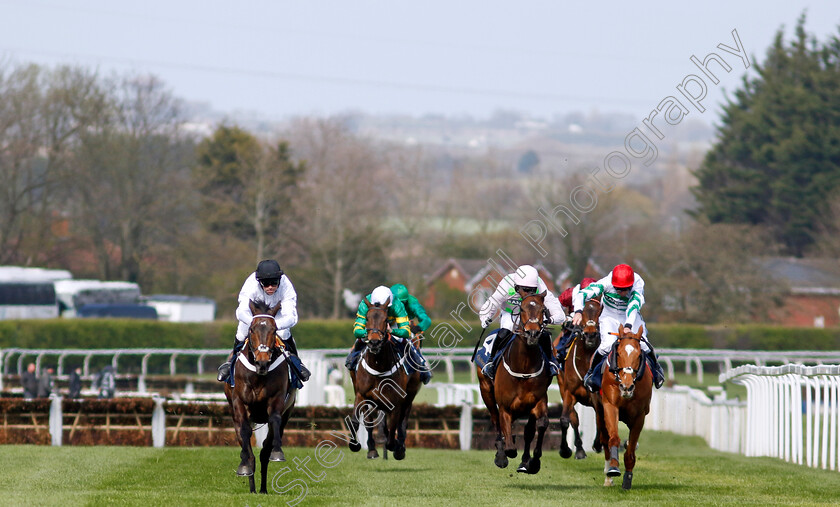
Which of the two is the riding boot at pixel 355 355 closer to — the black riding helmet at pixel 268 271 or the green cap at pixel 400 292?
the green cap at pixel 400 292

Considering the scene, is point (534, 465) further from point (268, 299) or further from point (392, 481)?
point (268, 299)

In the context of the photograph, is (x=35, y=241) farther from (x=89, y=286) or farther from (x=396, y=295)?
(x=396, y=295)

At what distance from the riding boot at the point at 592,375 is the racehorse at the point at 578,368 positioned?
213mm

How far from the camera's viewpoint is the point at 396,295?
41.7 feet

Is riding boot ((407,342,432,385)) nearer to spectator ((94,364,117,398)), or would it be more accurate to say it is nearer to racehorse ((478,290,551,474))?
racehorse ((478,290,551,474))

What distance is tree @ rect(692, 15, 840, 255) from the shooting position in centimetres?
5181

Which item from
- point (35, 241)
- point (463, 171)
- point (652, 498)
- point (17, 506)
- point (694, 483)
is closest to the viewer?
point (17, 506)

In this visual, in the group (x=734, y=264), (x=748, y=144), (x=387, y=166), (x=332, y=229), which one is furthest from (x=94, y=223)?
(x=748, y=144)

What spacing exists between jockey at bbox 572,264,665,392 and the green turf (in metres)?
1.05

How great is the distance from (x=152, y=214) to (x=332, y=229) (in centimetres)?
728

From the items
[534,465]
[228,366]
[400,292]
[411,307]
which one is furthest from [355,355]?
[228,366]

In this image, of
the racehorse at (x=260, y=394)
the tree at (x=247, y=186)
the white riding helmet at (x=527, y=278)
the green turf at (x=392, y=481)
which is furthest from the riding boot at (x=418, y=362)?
the tree at (x=247, y=186)

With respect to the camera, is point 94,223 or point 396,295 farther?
point 94,223

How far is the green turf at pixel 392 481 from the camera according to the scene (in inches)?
365
